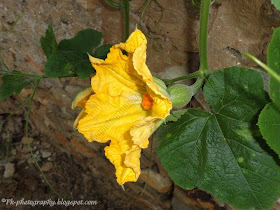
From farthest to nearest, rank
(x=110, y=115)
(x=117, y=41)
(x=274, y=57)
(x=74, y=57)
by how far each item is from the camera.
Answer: (x=117, y=41) → (x=74, y=57) → (x=110, y=115) → (x=274, y=57)

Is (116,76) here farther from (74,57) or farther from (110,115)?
(74,57)

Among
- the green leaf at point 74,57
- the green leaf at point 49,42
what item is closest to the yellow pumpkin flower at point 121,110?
the green leaf at point 74,57

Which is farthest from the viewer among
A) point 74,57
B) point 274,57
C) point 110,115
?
point 74,57

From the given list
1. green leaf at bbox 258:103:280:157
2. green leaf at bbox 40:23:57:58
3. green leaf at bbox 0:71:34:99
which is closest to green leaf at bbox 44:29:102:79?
green leaf at bbox 40:23:57:58

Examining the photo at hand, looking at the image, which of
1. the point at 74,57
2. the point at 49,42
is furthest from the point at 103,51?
the point at 49,42

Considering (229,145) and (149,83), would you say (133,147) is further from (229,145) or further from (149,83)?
(229,145)
